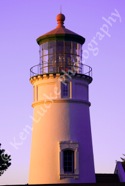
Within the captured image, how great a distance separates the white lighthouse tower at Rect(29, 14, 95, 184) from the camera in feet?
86.3

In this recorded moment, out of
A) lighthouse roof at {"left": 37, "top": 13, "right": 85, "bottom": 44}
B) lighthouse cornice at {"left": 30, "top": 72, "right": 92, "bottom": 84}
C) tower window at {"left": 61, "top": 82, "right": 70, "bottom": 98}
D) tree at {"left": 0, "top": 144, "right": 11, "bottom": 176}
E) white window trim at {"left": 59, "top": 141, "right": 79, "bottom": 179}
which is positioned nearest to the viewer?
white window trim at {"left": 59, "top": 141, "right": 79, "bottom": 179}

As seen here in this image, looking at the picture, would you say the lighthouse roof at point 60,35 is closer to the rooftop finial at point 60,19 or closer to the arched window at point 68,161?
the rooftop finial at point 60,19

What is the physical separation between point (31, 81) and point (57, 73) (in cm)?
190

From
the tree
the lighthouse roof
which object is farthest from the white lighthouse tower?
the tree

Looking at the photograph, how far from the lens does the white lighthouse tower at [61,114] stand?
86.3 ft

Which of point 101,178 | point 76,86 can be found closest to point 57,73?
point 76,86

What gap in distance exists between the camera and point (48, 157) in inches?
1035

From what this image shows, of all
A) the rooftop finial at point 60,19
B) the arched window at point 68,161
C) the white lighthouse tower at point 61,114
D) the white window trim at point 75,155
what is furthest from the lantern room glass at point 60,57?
the arched window at point 68,161

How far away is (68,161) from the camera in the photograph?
26516mm

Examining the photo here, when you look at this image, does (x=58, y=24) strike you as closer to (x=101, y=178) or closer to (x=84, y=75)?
(x=84, y=75)

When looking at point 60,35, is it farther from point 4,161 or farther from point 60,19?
point 4,161

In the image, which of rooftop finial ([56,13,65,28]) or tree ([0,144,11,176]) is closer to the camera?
rooftop finial ([56,13,65,28])

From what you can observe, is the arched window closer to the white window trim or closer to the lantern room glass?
the white window trim

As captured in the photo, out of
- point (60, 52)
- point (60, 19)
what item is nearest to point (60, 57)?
point (60, 52)
